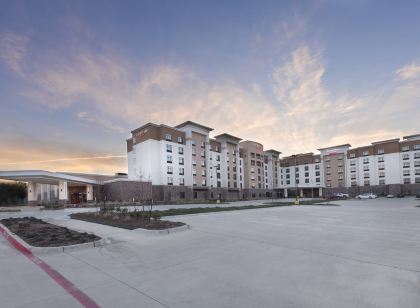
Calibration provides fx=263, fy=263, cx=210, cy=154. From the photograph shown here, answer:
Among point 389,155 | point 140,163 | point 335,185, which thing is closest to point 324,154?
point 335,185

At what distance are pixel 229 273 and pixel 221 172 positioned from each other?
71.3 m

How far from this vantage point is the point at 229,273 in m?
6.21

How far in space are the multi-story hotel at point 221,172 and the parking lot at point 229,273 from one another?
126 ft

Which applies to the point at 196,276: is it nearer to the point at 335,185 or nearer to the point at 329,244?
the point at 329,244

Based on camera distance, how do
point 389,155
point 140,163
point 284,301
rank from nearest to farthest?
point 284,301
point 140,163
point 389,155

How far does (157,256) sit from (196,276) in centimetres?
229

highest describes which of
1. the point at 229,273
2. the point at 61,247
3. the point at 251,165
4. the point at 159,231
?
the point at 251,165

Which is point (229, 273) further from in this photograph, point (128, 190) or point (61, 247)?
point (128, 190)

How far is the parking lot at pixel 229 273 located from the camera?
187 inches

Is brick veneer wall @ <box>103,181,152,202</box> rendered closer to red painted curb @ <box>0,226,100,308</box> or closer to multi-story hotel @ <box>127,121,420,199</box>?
multi-story hotel @ <box>127,121,420,199</box>

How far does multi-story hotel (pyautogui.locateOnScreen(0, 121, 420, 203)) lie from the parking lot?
38425 millimetres

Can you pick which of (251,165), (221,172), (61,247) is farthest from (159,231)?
(251,165)

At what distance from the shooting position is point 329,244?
30.5 ft

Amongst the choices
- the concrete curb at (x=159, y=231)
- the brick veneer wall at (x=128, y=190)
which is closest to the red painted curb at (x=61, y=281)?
the concrete curb at (x=159, y=231)
